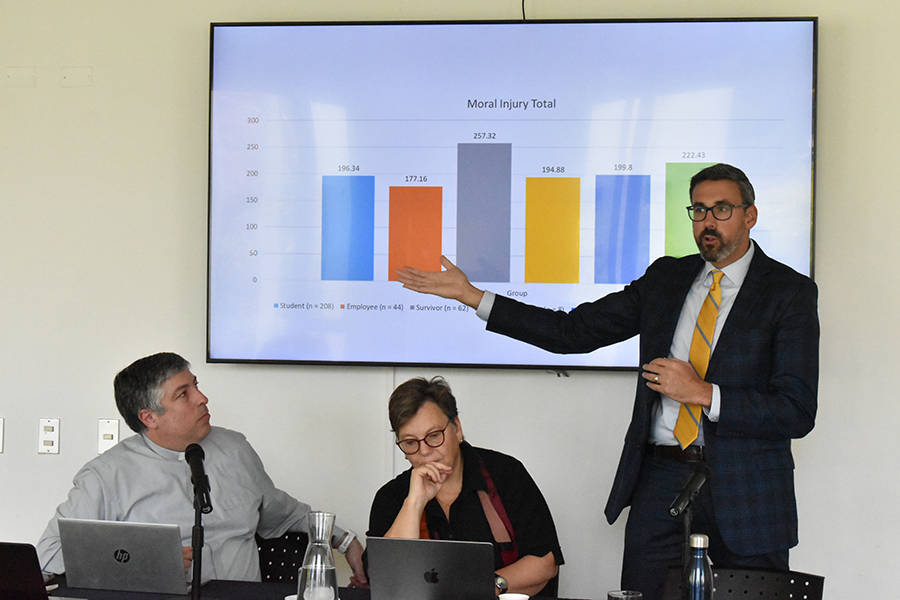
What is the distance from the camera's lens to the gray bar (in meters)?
3.01

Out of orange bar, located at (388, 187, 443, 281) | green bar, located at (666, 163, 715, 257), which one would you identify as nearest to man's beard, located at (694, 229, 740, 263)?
green bar, located at (666, 163, 715, 257)

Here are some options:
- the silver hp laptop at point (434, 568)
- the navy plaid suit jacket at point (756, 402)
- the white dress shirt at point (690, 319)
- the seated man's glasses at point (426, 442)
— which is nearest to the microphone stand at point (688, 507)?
the silver hp laptop at point (434, 568)

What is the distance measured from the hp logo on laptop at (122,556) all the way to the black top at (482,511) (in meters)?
0.69

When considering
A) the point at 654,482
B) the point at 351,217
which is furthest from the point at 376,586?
the point at 351,217

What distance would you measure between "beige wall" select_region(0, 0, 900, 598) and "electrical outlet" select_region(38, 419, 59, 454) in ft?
0.11

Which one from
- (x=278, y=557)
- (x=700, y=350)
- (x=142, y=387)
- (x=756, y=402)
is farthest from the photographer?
(x=278, y=557)

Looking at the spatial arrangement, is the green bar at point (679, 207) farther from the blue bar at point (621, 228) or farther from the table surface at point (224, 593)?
the table surface at point (224, 593)

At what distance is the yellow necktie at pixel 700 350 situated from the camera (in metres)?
2.30

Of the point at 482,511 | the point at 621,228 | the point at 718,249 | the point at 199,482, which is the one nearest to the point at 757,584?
the point at 482,511

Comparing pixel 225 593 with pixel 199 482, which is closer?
pixel 199 482

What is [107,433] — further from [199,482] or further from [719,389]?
[719,389]

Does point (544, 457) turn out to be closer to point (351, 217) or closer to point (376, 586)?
point (351, 217)

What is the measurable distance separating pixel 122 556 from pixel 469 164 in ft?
5.66

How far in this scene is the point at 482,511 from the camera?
94.0 inches
